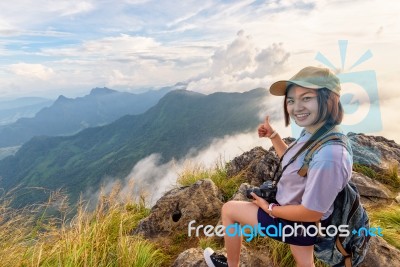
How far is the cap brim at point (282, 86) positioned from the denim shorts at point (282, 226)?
1.19 m

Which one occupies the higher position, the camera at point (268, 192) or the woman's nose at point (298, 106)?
the woman's nose at point (298, 106)

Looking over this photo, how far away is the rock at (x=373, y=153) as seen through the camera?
9.04 meters

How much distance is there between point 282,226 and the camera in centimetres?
303

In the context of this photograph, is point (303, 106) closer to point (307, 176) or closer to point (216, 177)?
point (307, 176)

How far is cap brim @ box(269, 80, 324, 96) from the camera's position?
8.75 feet

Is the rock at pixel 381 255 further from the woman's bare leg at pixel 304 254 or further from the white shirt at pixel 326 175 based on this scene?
the white shirt at pixel 326 175

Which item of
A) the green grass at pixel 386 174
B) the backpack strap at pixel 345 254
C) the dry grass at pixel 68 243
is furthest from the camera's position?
the green grass at pixel 386 174

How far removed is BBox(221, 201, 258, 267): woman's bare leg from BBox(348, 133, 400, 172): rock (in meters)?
6.14

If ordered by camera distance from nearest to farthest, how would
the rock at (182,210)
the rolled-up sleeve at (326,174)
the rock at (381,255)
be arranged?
the rolled-up sleeve at (326,174)
the rock at (381,255)
the rock at (182,210)

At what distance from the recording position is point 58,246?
3.98 meters

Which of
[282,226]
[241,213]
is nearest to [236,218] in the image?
[241,213]

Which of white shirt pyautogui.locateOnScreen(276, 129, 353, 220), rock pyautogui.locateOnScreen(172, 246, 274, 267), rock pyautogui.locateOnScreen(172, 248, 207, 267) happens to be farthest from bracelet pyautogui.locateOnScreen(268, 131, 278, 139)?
rock pyautogui.locateOnScreen(172, 248, 207, 267)

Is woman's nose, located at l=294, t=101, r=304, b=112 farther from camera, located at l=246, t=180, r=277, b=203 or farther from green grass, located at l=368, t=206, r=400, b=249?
green grass, located at l=368, t=206, r=400, b=249

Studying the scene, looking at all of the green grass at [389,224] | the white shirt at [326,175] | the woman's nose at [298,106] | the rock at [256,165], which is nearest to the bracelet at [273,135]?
the woman's nose at [298,106]
